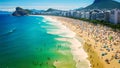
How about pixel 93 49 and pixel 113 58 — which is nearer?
pixel 113 58

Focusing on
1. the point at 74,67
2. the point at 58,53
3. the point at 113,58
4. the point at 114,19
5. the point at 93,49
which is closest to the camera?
the point at 74,67

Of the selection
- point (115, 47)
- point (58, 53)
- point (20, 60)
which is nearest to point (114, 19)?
point (115, 47)

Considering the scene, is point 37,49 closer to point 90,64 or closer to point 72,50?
point 72,50

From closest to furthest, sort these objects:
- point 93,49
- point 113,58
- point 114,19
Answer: point 113,58
point 93,49
point 114,19

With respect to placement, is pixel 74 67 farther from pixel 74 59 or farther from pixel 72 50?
pixel 72 50

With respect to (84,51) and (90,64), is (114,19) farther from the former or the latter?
(90,64)

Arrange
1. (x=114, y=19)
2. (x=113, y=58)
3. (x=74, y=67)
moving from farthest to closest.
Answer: (x=114, y=19), (x=113, y=58), (x=74, y=67)

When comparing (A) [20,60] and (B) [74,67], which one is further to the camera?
(A) [20,60]

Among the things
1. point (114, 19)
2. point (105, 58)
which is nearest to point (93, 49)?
point (105, 58)
